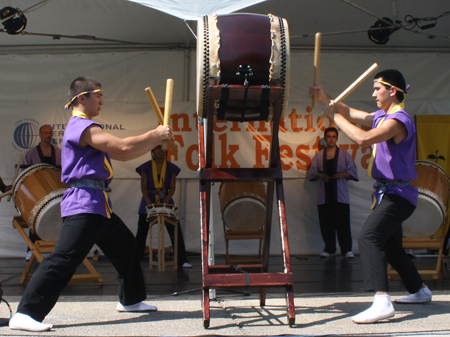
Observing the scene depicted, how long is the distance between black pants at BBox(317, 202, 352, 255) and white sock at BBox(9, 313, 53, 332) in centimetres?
382

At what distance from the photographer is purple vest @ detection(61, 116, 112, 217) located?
2.15 meters

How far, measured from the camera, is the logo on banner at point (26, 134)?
535cm

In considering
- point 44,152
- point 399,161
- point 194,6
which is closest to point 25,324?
point 399,161

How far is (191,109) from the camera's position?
17.8ft

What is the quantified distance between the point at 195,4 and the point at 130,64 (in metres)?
2.51

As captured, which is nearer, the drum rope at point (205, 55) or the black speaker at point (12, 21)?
the drum rope at point (205, 55)

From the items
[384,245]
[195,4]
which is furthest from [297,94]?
[384,245]

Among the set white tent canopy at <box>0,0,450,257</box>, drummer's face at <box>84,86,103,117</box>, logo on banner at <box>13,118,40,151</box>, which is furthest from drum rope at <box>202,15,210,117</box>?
logo on banner at <box>13,118,40,151</box>

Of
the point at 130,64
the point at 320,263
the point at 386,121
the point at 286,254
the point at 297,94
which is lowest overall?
the point at 320,263

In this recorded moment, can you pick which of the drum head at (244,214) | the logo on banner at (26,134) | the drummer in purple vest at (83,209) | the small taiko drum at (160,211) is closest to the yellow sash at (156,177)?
the small taiko drum at (160,211)

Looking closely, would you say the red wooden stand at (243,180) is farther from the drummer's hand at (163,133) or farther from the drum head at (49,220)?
the drum head at (49,220)

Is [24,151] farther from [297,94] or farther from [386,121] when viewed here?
[386,121]

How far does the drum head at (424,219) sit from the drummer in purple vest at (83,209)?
2.18 metres

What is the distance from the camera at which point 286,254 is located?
88.3 inches
